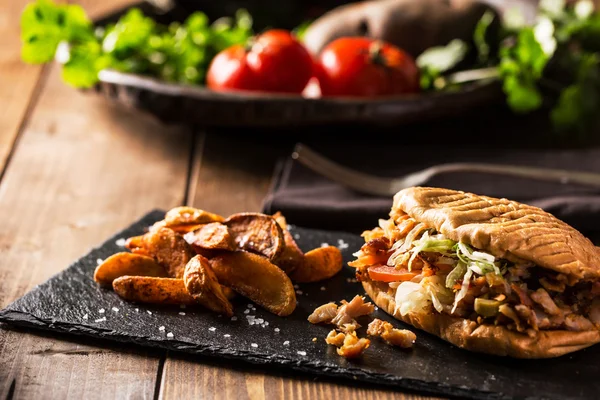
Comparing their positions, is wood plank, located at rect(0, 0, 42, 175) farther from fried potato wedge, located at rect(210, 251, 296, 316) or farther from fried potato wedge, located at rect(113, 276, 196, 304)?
fried potato wedge, located at rect(210, 251, 296, 316)

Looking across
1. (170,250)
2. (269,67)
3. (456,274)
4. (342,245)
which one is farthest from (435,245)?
(269,67)

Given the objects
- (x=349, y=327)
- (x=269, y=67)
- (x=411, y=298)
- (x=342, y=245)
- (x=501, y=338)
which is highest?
(x=501, y=338)

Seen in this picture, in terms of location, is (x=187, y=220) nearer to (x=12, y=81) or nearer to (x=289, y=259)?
(x=289, y=259)

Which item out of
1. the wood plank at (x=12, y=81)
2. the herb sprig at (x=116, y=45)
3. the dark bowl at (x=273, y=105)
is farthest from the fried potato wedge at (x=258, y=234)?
the herb sprig at (x=116, y=45)

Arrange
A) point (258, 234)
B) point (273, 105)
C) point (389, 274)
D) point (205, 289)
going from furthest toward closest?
point (273, 105) < point (258, 234) < point (389, 274) < point (205, 289)

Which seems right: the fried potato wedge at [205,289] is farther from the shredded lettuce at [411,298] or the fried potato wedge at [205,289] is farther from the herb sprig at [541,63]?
the herb sprig at [541,63]

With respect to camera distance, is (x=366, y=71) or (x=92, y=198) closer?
(x=92, y=198)
